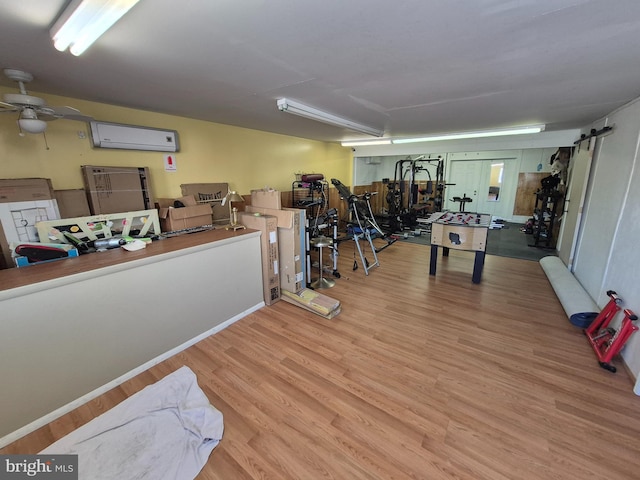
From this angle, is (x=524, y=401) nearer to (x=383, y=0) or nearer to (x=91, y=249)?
(x=383, y=0)

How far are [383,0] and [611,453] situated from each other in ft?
9.44

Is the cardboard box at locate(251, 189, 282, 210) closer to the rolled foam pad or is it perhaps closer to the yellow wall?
the yellow wall

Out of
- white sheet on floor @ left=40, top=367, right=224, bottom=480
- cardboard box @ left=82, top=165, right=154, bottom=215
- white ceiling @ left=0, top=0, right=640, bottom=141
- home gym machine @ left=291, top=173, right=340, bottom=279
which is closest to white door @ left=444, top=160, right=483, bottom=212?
home gym machine @ left=291, top=173, right=340, bottom=279

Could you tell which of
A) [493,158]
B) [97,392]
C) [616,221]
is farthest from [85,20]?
[493,158]

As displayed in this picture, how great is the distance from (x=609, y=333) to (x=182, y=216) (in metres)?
4.72

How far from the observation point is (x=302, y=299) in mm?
3260

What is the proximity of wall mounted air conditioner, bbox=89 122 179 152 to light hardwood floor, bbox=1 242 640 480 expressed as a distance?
2.42m

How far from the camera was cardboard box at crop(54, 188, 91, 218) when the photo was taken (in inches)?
101

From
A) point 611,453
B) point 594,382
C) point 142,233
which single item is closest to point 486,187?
point 594,382

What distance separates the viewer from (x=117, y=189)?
290 cm

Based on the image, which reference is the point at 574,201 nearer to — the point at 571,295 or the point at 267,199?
the point at 571,295

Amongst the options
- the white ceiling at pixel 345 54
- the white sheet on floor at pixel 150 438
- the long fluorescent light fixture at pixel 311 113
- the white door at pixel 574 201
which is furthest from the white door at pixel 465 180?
the white sheet on floor at pixel 150 438

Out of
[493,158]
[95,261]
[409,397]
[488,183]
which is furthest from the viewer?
[488,183]

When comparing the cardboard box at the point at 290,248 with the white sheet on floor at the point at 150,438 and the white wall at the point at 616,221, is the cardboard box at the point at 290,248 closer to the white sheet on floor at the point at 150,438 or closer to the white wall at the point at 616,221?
the white sheet on floor at the point at 150,438
